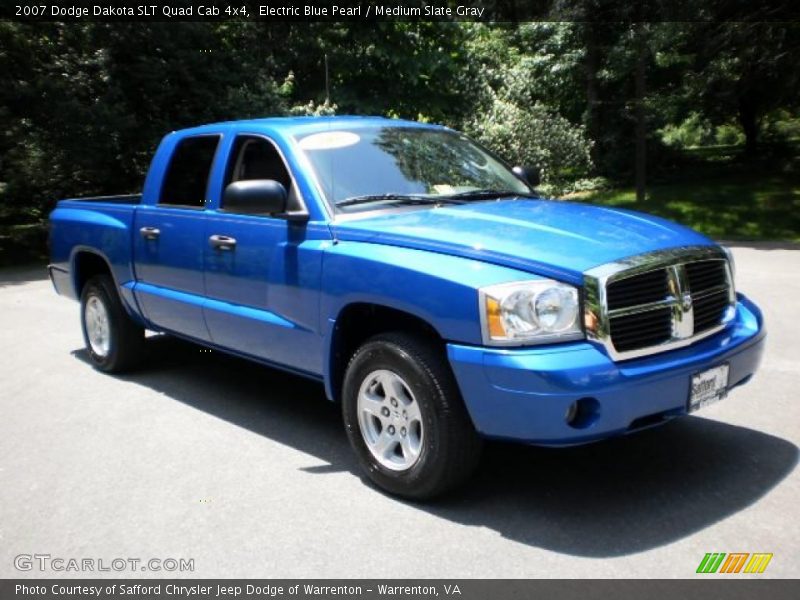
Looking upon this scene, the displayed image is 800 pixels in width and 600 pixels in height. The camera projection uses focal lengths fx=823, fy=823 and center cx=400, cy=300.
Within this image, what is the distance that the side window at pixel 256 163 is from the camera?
16.5ft

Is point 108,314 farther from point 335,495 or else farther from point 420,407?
point 420,407

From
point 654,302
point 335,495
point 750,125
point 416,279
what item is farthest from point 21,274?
point 750,125

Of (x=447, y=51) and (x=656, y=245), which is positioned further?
(x=447, y=51)

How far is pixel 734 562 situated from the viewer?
3387 millimetres

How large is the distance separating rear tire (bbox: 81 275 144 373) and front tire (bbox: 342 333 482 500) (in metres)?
3.04

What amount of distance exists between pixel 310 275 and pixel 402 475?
4.00 ft

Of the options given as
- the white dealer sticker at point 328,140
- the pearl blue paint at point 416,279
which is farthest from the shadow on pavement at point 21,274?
the white dealer sticker at point 328,140

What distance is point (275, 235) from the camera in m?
4.82

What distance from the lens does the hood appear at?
148 inches


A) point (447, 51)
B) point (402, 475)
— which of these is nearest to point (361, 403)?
point (402, 475)

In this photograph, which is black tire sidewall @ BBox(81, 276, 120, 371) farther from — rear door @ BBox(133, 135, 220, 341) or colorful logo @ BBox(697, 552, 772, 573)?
colorful logo @ BBox(697, 552, 772, 573)

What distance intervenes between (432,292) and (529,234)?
609mm

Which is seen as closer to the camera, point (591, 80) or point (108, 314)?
point (108, 314)
